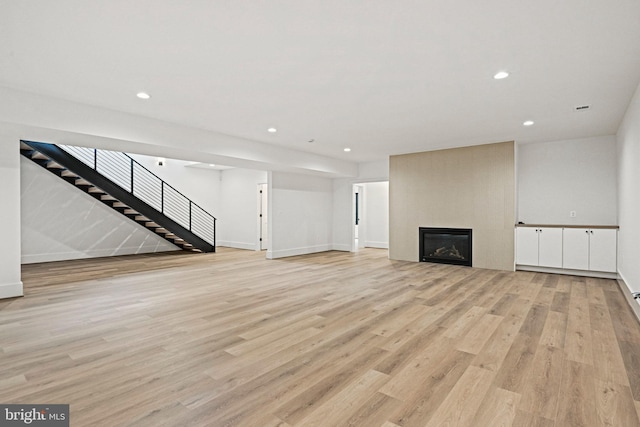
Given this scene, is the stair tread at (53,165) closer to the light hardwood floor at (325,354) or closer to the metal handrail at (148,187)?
the metal handrail at (148,187)

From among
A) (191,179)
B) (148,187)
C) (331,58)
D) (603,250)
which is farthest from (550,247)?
(148,187)

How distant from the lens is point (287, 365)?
8.41 ft

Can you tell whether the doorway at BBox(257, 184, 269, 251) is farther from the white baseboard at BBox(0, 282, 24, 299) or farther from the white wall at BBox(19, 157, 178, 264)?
the white baseboard at BBox(0, 282, 24, 299)

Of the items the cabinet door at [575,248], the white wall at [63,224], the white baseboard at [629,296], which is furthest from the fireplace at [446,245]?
the white wall at [63,224]

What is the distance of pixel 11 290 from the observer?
179 inches

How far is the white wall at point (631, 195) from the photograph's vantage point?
3.92 m

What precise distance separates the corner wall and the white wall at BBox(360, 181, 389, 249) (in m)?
2.63

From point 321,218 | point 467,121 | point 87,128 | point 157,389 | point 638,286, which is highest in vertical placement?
point 467,121

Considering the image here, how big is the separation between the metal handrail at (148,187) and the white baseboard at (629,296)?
927 centimetres

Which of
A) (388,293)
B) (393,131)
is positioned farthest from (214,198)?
(388,293)

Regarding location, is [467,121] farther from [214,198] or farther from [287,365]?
[214,198]

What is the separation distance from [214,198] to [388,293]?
27.2 feet

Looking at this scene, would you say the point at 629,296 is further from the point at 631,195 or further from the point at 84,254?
the point at 84,254

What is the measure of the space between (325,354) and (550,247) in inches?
225
